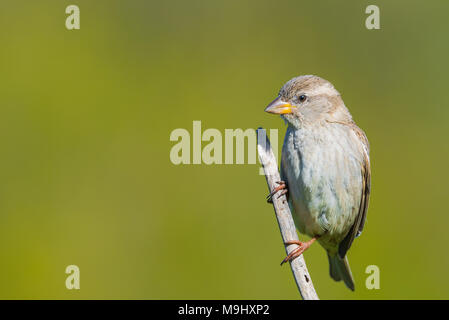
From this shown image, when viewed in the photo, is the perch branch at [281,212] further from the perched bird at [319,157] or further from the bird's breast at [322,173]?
the bird's breast at [322,173]

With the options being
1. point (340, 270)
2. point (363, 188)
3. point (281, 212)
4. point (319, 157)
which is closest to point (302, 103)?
point (319, 157)

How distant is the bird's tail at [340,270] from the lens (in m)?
5.91

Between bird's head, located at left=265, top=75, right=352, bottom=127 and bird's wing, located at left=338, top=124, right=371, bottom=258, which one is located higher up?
bird's head, located at left=265, top=75, right=352, bottom=127

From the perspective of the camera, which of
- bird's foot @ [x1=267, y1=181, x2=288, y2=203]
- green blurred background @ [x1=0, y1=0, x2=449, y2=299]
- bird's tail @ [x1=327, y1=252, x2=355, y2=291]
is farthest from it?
green blurred background @ [x1=0, y1=0, x2=449, y2=299]

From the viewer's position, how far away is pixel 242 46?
8.49m

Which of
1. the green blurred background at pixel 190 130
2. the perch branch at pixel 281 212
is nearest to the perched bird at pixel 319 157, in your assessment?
the perch branch at pixel 281 212

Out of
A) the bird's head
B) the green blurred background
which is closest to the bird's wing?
the bird's head

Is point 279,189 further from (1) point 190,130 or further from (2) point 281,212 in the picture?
(1) point 190,130

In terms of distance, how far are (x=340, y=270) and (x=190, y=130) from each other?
271 centimetres

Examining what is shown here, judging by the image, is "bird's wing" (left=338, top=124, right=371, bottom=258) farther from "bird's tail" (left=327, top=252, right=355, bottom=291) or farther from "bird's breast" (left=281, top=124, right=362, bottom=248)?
"bird's tail" (left=327, top=252, right=355, bottom=291)

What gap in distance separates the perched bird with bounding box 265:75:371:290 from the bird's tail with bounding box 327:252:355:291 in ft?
2.76

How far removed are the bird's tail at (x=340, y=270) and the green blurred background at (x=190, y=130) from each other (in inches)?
25.2

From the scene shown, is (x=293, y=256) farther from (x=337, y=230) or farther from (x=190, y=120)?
(x=190, y=120)

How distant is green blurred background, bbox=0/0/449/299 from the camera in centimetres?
683
